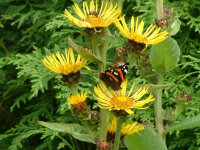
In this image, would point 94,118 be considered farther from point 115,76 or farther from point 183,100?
point 183,100

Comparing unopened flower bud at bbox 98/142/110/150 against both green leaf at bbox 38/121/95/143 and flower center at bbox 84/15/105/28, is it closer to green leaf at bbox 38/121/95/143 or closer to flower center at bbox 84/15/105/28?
green leaf at bbox 38/121/95/143

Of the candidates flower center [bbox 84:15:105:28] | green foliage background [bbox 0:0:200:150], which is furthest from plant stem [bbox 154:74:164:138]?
green foliage background [bbox 0:0:200:150]

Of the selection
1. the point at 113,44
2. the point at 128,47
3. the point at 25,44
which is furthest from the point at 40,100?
the point at 128,47

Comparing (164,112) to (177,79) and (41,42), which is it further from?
(41,42)

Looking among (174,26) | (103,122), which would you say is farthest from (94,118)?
(174,26)

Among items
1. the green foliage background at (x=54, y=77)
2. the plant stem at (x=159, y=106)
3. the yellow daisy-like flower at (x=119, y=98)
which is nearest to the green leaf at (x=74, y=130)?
the yellow daisy-like flower at (x=119, y=98)

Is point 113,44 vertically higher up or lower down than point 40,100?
higher up
